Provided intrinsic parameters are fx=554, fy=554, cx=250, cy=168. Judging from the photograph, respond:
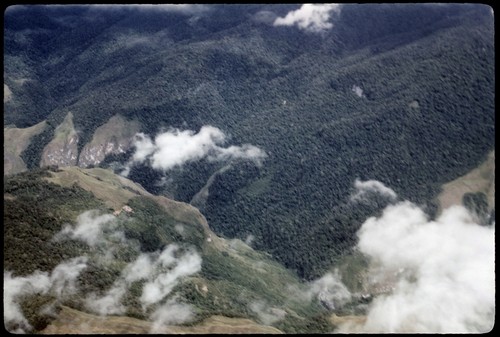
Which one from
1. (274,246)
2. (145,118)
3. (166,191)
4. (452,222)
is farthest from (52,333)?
(145,118)

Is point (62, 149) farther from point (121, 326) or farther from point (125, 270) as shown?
point (121, 326)

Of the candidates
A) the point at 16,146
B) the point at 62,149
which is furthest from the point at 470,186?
the point at 16,146

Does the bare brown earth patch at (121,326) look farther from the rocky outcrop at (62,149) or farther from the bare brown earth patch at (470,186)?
the rocky outcrop at (62,149)

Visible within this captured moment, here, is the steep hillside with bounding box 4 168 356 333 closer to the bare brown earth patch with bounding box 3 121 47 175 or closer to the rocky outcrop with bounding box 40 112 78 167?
the rocky outcrop with bounding box 40 112 78 167

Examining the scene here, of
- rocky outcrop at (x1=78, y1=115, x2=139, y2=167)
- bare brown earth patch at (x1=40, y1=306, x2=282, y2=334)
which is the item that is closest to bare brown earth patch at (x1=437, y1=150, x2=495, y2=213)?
bare brown earth patch at (x1=40, y1=306, x2=282, y2=334)

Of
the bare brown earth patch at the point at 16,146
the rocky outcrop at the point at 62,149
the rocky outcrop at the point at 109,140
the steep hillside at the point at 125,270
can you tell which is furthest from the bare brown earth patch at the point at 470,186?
the bare brown earth patch at the point at 16,146
